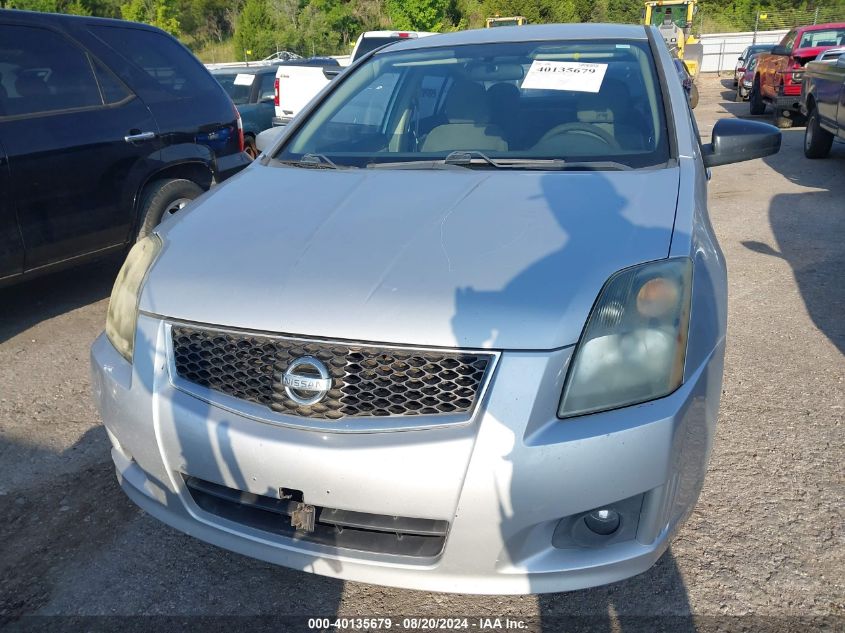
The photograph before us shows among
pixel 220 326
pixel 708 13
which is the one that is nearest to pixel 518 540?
pixel 220 326

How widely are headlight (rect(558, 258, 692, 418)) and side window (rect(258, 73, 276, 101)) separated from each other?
11.6 meters

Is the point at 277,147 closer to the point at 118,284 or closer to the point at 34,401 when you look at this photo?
the point at 118,284

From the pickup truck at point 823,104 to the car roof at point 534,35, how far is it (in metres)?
5.85

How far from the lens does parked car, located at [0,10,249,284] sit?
412 centimetres

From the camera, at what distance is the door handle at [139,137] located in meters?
4.65

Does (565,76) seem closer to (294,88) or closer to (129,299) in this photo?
(129,299)

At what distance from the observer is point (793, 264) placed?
212 inches

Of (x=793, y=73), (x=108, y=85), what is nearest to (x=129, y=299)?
(x=108, y=85)

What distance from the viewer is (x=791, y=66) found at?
1279 centimetres

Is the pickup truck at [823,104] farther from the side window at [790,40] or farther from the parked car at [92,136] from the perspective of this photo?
the parked car at [92,136]

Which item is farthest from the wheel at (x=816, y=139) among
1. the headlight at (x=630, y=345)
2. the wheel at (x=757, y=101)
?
the headlight at (x=630, y=345)

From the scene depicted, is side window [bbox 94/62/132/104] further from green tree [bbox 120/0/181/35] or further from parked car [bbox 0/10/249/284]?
green tree [bbox 120/0/181/35]

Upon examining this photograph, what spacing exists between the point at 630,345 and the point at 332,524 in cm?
89

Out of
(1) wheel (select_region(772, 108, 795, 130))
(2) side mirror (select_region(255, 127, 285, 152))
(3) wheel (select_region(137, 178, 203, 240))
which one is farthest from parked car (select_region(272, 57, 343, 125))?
(1) wheel (select_region(772, 108, 795, 130))
